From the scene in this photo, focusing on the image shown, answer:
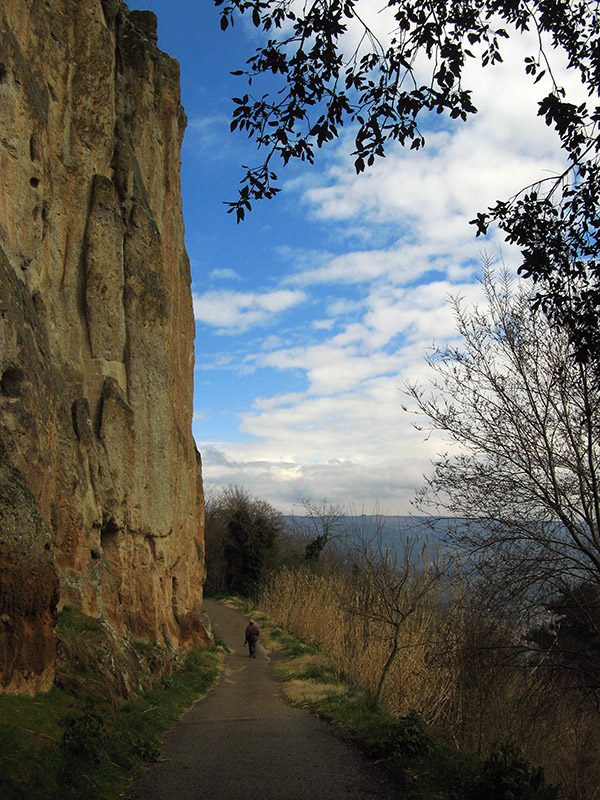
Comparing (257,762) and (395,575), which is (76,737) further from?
(395,575)

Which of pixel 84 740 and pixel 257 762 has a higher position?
Result: pixel 84 740

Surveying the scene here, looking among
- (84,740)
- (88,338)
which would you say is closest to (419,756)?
(84,740)

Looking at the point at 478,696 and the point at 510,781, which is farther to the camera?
the point at 478,696

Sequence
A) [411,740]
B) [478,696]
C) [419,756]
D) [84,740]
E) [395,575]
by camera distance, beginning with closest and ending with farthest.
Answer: [84,740] < [419,756] < [411,740] < [478,696] < [395,575]

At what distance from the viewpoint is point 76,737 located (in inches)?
265

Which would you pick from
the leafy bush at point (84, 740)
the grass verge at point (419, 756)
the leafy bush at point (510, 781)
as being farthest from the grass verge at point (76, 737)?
the leafy bush at point (510, 781)

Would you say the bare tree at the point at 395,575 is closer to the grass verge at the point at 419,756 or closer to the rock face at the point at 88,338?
the grass verge at the point at 419,756

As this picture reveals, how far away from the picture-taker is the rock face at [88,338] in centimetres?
869

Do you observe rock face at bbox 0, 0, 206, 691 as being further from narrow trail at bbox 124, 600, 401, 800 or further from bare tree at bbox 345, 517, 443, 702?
bare tree at bbox 345, 517, 443, 702

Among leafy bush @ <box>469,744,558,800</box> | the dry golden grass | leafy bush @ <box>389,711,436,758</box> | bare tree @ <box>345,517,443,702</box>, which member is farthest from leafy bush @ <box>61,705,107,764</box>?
bare tree @ <box>345,517,443,702</box>

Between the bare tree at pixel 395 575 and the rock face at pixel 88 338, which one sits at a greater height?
the rock face at pixel 88 338

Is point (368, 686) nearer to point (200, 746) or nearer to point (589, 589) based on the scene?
point (200, 746)

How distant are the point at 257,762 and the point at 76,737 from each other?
252 centimetres

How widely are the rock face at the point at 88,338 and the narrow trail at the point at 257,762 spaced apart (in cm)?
215
